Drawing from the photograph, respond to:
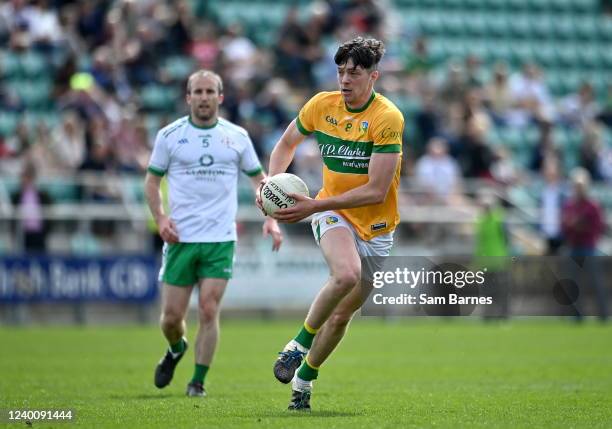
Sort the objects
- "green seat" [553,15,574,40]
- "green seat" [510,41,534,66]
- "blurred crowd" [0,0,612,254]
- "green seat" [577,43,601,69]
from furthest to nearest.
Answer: "green seat" [553,15,574,40], "green seat" [577,43,601,69], "green seat" [510,41,534,66], "blurred crowd" [0,0,612,254]

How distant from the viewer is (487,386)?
450 inches

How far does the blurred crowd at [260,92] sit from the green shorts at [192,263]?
8909mm

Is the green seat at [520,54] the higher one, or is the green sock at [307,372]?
the green seat at [520,54]

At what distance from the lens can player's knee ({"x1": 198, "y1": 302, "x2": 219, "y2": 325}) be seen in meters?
10.8

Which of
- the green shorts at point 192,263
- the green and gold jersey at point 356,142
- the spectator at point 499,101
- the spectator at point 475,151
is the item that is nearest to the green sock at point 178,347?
the green shorts at point 192,263

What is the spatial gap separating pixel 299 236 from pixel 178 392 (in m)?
11.6

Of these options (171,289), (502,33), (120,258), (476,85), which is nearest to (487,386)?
(171,289)

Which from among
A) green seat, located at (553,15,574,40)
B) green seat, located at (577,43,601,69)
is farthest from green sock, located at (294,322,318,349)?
green seat, located at (553,15,574,40)

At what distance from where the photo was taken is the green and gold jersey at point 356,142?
885 cm

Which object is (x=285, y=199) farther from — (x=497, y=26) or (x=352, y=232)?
(x=497, y=26)

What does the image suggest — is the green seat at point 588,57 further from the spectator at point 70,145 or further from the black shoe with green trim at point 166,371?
the black shoe with green trim at point 166,371

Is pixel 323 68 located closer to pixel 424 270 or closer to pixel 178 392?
pixel 424 270

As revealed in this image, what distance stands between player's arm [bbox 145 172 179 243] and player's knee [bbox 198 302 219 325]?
63 centimetres

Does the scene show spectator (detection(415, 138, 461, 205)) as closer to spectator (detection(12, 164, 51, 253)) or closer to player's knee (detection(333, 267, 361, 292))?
spectator (detection(12, 164, 51, 253))
